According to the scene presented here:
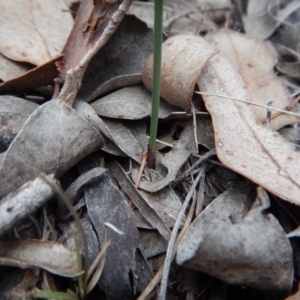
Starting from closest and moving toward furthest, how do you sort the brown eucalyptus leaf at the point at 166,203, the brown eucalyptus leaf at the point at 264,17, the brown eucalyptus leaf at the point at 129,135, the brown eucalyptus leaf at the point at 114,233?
the brown eucalyptus leaf at the point at 114,233 < the brown eucalyptus leaf at the point at 166,203 < the brown eucalyptus leaf at the point at 129,135 < the brown eucalyptus leaf at the point at 264,17

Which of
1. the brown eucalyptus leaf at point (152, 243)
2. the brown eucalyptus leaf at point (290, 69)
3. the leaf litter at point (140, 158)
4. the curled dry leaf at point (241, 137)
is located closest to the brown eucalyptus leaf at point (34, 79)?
the leaf litter at point (140, 158)

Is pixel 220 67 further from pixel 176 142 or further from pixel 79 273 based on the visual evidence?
pixel 79 273

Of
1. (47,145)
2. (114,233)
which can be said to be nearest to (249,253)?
(114,233)

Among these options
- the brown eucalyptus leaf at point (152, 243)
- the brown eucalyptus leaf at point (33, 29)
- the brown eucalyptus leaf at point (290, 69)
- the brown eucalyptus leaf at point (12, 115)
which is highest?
the brown eucalyptus leaf at point (33, 29)

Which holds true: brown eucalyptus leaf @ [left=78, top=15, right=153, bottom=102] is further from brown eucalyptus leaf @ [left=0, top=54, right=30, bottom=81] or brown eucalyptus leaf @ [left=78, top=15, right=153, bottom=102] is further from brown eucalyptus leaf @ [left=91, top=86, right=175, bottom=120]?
brown eucalyptus leaf @ [left=0, top=54, right=30, bottom=81]

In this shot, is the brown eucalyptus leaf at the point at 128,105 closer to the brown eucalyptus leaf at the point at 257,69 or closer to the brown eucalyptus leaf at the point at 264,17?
the brown eucalyptus leaf at the point at 257,69

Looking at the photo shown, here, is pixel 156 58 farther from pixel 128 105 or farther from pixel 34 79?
pixel 34 79
